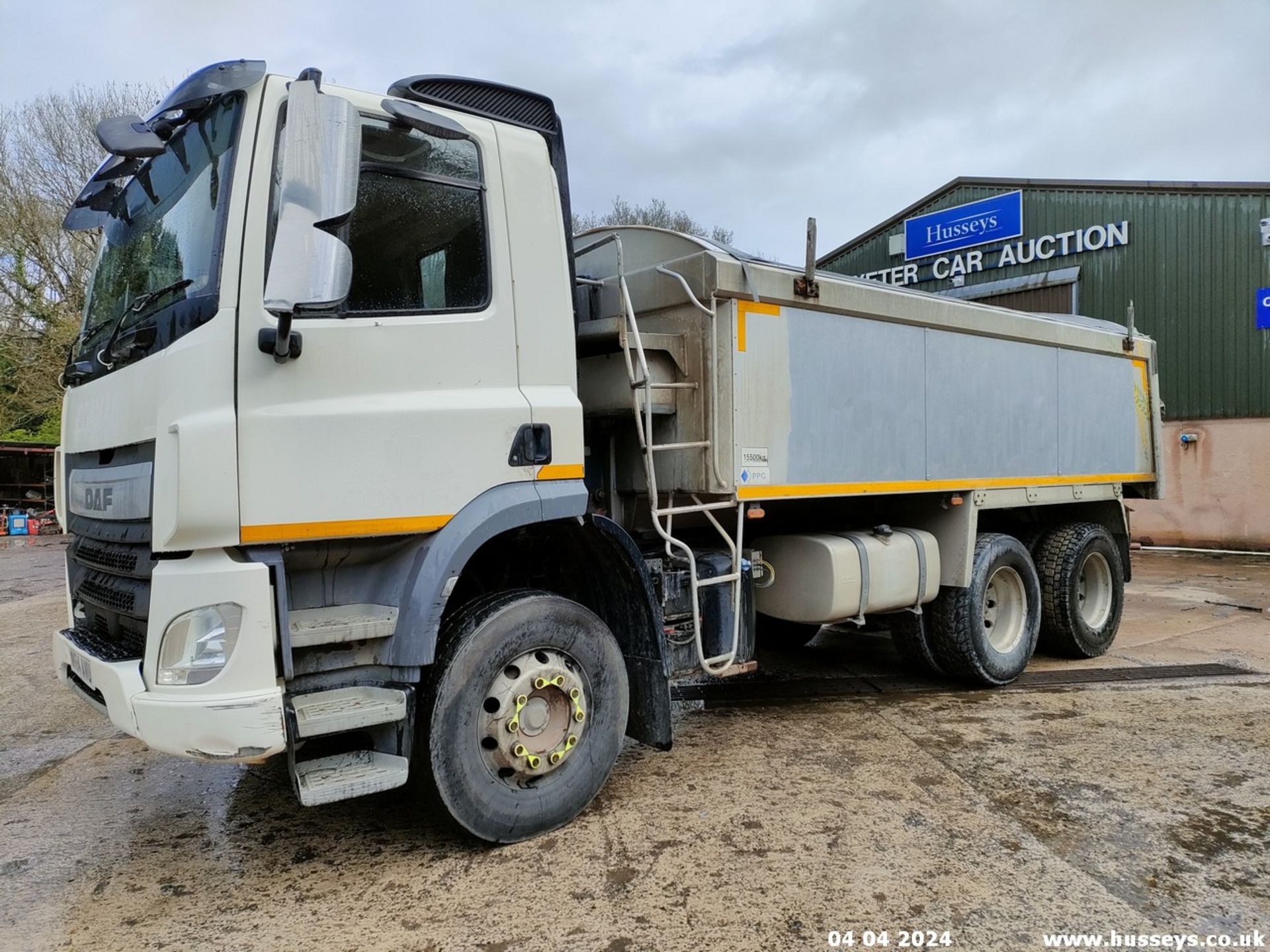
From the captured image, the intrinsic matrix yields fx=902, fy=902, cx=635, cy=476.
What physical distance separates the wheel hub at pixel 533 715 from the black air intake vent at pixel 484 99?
85.7 inches

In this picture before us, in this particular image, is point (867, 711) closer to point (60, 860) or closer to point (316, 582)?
point (316, 582)

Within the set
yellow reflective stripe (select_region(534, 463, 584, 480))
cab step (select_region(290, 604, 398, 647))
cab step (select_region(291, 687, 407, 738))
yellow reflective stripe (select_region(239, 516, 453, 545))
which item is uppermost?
yellow reflective stripe (select_region(534, 463, 584, 480))

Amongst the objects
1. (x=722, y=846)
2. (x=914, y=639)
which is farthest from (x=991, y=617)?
(x=722, y=846)

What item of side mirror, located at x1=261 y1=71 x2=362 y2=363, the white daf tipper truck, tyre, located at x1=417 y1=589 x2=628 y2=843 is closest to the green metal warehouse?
the white daf tipper truck

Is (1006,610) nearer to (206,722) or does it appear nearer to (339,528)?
(339,528)

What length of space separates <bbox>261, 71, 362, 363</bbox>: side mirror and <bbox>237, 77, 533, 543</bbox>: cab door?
87 mm

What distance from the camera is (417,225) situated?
11.1 ft

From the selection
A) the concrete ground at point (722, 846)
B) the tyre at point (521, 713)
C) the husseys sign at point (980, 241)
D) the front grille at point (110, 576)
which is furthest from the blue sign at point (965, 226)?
the front grille at point (110, 576)

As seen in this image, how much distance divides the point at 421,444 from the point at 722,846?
76.9 inches

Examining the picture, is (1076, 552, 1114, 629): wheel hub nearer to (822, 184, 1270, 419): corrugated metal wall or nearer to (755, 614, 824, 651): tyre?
(755, 614, 824, 651): tyre

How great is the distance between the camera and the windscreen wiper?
314cm

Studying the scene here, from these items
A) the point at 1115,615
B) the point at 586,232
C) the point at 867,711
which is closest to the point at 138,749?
the point at 586,232

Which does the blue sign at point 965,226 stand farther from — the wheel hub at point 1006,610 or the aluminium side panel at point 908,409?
the wheel hub at point 1006,610

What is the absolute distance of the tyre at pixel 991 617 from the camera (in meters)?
5.82
